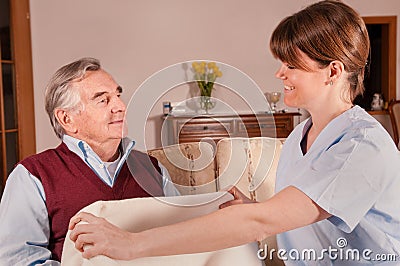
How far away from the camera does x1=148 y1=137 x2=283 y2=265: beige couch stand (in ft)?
5.37

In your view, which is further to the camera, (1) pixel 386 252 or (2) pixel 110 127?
(2) pixel 110 127

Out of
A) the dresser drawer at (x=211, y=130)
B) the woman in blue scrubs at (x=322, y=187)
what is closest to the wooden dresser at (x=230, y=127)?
the dresser drawer at (x=211, y=130)

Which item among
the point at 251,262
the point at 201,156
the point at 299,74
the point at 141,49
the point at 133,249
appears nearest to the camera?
the point at 133,249

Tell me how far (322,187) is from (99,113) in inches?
34.0

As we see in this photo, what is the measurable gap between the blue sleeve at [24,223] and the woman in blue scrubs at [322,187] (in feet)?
1.85

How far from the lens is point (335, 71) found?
1.21 m

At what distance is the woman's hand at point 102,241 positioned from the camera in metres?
0.89

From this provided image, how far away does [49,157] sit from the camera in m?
1.60

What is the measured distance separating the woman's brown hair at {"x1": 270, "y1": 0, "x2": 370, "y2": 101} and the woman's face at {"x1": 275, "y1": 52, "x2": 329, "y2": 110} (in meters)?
0.01

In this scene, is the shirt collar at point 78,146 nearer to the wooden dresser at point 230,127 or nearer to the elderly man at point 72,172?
the elderly man at point 72,172

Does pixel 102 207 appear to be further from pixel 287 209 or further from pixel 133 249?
pixel 287 209

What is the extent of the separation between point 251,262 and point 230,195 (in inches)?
8.1

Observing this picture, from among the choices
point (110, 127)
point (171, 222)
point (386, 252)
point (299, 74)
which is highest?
point (299, 74)

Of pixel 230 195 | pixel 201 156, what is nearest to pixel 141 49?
pixel 201 156
